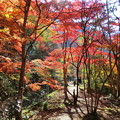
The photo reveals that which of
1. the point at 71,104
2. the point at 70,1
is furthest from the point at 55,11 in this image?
the point at 71,104

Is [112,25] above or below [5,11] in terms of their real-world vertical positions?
above

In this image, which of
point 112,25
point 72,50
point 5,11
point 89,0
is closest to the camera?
point 5,11

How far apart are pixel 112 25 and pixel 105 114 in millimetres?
4591

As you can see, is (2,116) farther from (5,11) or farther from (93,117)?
(93,117)

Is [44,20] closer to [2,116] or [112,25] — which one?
[2,116]

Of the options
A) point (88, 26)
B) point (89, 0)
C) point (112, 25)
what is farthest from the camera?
point (112, 25)

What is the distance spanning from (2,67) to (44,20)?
190 centimetres

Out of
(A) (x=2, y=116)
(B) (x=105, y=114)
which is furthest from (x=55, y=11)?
(B) (x=105, y=114)

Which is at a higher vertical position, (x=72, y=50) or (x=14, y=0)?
(x=14, y=0)

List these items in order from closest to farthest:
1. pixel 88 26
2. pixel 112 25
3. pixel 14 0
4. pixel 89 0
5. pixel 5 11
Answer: pixel 5 11, pixel 14 0, pixel 89 0, pixel 88 26, pixel 112 25

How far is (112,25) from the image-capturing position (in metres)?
7.01

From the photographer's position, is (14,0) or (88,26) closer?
(14,0)

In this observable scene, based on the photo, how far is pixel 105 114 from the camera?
195 inches

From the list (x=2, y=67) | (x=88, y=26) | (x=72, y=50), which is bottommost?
(x=2, y=67)
